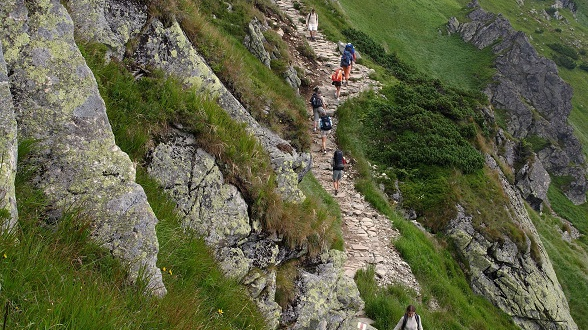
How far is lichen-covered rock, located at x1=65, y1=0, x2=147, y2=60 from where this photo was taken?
878 centimetres

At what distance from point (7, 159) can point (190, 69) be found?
6380 mm

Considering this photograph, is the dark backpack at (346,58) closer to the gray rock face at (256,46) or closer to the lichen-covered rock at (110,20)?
the gray rock face at (256,46)

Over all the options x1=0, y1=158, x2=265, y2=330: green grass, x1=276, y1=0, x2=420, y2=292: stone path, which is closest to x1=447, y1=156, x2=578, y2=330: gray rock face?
x1=276, y1=0, x2=420, y2=292: stone path

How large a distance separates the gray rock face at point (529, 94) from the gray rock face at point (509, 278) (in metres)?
47.0

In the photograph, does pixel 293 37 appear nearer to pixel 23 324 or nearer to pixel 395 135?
pixel 395 135

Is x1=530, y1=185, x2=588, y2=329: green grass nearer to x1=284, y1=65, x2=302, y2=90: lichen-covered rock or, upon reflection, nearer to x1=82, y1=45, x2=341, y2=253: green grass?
x1=284, y1=65, x2=302, y2=90: lichen-covered rock

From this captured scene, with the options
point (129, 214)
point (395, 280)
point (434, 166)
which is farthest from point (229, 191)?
point (434, 166)

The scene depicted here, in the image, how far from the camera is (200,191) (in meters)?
8.32

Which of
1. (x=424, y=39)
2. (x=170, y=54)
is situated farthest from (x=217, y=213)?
(x=424, y=39)

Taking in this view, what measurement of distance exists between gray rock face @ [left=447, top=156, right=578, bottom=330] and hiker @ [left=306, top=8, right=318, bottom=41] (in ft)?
60.0

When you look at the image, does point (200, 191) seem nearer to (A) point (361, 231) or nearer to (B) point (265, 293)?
(B) point (265, 293)

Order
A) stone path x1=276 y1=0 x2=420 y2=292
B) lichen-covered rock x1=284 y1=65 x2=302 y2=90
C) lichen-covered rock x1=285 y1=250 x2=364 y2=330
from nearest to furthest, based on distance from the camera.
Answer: lichen-covered rock x1=285 y1=250 x2=364 y2=330, stone path x1=276 y1=0 x2=420 y2=292, lichen-covered rock x1=284 y1=65 x2=302 y2=90

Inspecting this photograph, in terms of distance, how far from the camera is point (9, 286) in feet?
11.9

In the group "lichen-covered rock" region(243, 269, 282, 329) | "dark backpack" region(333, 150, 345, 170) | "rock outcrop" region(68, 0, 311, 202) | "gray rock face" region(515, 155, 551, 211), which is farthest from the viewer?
"gray rock face" region(515, 155, 551, 211)
